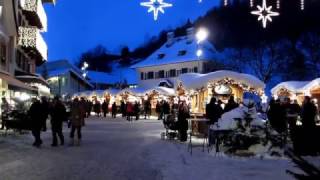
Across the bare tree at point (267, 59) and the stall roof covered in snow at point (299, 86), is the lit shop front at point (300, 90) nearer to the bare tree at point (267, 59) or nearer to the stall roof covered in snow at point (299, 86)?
the stall roof covered in snow at point (299, 86)

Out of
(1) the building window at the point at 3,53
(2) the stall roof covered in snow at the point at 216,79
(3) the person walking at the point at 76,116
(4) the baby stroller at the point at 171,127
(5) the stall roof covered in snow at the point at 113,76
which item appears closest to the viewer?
(3) the person walking at the point at 76,116

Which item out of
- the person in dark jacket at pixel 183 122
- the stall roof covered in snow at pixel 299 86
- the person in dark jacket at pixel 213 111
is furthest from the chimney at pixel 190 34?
the person in dark jacket at pixel 213 111

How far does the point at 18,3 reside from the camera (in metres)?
34.9

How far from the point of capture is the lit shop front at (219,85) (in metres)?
28.5

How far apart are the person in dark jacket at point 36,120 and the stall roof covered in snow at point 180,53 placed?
50.5 meters

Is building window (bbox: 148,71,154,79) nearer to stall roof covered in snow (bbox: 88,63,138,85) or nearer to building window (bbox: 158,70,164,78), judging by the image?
building window (bbox: 158,70,164,78)

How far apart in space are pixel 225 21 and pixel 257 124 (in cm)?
5023

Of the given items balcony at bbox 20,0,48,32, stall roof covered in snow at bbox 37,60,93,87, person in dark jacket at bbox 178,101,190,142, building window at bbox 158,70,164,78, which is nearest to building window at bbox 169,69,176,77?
building window at bbox 158,70,164,78

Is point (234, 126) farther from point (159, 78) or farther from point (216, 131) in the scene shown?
point (159, 78)

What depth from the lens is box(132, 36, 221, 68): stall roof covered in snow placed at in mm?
69250

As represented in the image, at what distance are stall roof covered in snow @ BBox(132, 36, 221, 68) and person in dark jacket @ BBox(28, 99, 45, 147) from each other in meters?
50.5

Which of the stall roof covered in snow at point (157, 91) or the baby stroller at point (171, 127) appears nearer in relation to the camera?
the baby stroller at point (171, 127)

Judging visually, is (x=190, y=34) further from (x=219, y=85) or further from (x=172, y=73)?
(x=219, y=85)

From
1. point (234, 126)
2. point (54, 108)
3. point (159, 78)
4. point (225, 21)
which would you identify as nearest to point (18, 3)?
point (54, 108)
